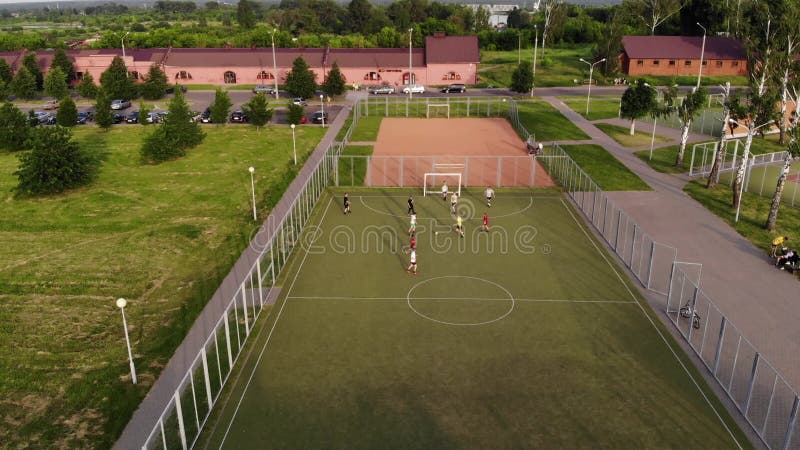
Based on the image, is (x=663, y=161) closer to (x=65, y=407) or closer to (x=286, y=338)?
(x=286, y=338)

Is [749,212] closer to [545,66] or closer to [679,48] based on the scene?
[679,48]

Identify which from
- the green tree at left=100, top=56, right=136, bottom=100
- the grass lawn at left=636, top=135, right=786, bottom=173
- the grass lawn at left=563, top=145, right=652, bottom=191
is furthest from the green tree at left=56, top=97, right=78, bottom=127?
the grass lawn at left=636, top=135, right=786, bottom=173

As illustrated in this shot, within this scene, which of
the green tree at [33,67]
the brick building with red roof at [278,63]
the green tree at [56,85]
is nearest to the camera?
the green tree at [56,85]

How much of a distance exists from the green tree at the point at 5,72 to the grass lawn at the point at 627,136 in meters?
75.6

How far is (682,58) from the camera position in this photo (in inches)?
3696

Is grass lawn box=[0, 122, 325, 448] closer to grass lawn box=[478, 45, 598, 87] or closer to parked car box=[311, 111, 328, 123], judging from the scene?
parked car box=[311, 111, 328, 123]

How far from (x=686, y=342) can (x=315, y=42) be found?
96952 millimetres

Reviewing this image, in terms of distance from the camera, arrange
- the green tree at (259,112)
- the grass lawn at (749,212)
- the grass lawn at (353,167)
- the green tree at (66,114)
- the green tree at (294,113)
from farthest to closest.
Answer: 1. the green tree at (294,113)
2. the green tree at (66,114)
3. the green tree at (259,112)
4. the grass lawn at (353,167)
5. the grass lawn at (749,212)

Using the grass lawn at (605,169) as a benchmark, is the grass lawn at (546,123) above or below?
above

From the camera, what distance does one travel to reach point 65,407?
69.9ft

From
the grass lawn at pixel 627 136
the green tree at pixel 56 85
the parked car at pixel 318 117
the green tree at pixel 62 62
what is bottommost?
the grass lawn at pixel 627 136

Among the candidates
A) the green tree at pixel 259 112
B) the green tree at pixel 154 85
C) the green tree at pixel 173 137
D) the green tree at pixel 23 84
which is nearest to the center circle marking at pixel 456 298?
the green tree at pixel 173 137

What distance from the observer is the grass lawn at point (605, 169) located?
150 feet

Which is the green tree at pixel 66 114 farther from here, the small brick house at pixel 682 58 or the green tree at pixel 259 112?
the small brick house at pixel 682 58
